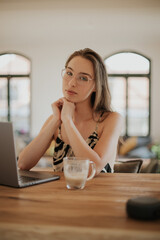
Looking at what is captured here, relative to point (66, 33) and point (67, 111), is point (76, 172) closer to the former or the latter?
point (67, 111)

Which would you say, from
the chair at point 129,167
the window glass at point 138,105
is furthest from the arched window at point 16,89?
the chair at point 129,167

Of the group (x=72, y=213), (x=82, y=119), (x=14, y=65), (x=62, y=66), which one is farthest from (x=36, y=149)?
(x=14, y=65)

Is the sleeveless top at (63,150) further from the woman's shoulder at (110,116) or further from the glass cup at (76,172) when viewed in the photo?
the glass cup at (76,172)

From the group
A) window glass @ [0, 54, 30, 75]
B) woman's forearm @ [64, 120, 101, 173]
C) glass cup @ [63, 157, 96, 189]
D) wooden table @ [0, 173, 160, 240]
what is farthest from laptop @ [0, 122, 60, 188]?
window glass @ [0, 54, 30, 75]

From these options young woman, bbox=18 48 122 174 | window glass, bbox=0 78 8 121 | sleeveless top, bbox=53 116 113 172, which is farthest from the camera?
window glass, bbox=0 78 8 121

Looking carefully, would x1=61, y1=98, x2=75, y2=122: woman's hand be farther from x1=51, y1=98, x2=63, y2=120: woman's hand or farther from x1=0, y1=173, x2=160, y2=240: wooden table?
x1=0, y1=173, x2=160, y2=240: wooden table

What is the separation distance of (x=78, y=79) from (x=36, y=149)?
0.48 m

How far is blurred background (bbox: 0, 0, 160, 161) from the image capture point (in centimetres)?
741

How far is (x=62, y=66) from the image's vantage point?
790cm

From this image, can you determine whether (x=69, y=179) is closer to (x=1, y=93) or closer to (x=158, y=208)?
(x=158, y=208)

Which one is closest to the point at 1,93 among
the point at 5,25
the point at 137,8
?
the point at 5,25

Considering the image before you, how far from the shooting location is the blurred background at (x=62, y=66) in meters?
7.41

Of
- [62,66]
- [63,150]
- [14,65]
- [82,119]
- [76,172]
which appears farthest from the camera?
[14,65]

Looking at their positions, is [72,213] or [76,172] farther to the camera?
[76,172]
